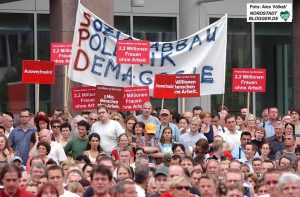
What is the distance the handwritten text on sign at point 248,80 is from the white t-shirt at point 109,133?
5479mm

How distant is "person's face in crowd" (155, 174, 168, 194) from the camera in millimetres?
16141

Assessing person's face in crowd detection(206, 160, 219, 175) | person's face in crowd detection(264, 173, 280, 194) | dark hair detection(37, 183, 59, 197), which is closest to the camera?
dark hair detection(37, 183, 59, 197)

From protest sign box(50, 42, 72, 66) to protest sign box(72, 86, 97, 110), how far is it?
214 cm

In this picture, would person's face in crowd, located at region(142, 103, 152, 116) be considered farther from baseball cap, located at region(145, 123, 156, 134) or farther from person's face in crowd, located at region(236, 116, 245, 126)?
person's face in crowd, located at region(236, 116, 245, 126)

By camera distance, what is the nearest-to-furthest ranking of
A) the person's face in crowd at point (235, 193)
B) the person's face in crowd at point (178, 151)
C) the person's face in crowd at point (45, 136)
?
1. the person's face in crowd at point (235, 193)
2. the person's face in crowd at point (45, 136)
3. the person's face in crowd at point (178, 151)

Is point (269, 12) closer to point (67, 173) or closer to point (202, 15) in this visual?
point (202, 15)

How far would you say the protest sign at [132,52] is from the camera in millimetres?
25547

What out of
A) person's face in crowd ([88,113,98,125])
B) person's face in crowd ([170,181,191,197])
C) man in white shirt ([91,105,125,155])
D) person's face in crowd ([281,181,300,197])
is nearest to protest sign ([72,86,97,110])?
person's face in crowd ([88,113,98,125])

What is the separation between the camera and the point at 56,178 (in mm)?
15891

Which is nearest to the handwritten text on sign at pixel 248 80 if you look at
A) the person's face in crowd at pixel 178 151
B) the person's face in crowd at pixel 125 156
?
the person's face in crowd at pixel 178 151

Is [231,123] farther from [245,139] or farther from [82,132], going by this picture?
[82,132]

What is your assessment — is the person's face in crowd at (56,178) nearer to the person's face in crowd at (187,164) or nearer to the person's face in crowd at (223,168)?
the person's face in crowd at (187,164)

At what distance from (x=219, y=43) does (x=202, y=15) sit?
815 cm

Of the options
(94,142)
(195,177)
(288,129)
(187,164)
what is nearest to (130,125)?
(94,142)
